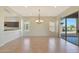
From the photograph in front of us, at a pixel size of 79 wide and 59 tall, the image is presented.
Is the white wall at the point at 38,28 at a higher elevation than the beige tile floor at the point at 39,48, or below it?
higher

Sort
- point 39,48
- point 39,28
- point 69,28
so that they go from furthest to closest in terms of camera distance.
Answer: point 39,28
point 69,28
point 39,48

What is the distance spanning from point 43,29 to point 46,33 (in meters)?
0.57

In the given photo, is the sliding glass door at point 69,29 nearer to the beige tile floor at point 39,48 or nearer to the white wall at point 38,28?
the white wall at point 38,28

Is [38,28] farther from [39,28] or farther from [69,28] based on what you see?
[69,28]

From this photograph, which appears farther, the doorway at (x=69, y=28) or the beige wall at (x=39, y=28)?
the beige wall at (x=39, y=28)

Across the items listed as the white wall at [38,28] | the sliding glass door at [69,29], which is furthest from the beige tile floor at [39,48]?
the white wall at [38,28]

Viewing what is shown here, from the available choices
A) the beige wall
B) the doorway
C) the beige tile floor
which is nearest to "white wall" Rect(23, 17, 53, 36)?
the beige wall

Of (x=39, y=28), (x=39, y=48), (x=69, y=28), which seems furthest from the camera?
(x=39, y=28)

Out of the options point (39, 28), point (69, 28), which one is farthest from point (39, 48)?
Result: point (39, 28)
